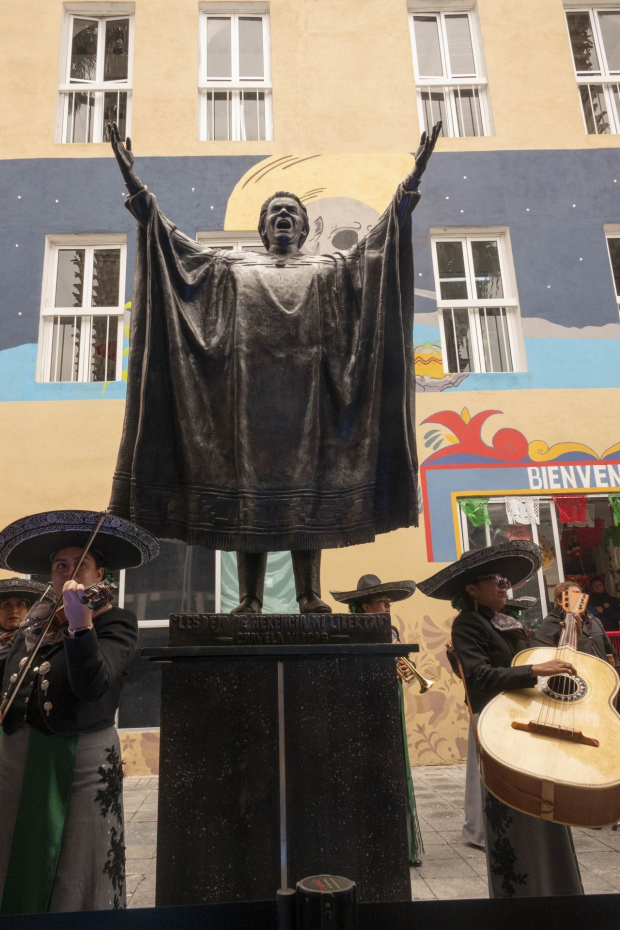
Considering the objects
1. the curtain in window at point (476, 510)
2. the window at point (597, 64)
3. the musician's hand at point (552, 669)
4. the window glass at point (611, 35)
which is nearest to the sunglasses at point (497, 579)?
the musician's hand at point (552, 669)

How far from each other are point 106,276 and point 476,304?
475 cm

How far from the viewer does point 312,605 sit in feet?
8.91

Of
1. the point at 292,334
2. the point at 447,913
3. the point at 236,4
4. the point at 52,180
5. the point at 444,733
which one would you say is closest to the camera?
the point at 447,913

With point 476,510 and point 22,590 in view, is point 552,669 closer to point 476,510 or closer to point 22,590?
point 22,590

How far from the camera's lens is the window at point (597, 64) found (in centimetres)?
981

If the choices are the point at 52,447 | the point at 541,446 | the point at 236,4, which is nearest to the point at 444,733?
the point at 541,446

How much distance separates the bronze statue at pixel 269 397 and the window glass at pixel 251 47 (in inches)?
316

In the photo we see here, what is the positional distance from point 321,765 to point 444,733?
5801 mm

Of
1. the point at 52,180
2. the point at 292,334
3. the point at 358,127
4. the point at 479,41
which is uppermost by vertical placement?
the point at 479,41

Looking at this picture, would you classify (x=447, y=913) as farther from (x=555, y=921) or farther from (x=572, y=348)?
(x=572, y=348)

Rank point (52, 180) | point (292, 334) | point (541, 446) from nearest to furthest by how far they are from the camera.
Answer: point (292, 334) → point (541, 446) → point (52, 180)

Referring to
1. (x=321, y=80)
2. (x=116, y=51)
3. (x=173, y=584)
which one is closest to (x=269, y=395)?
(x=173, y=584)

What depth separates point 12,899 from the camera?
2.48 metres

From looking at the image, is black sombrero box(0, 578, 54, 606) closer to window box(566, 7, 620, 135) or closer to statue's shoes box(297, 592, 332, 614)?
statue's shoes box(297, 592, 332, 614)
